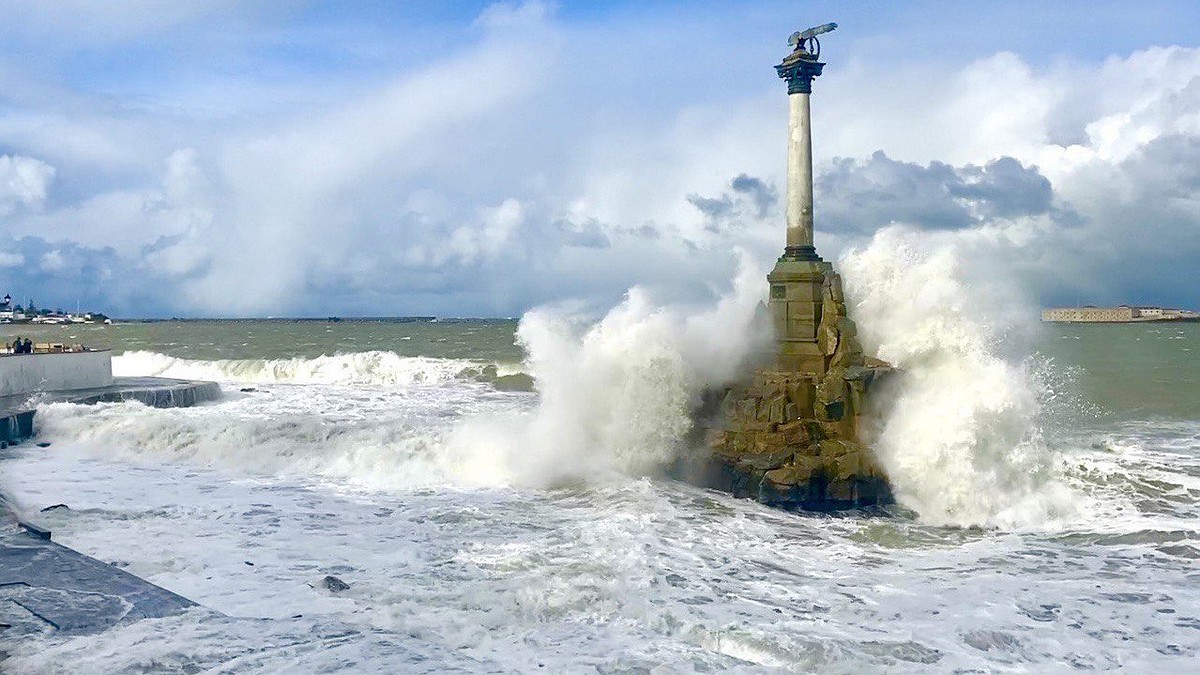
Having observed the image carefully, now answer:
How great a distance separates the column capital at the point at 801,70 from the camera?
16.6m

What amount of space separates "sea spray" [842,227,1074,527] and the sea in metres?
0.04

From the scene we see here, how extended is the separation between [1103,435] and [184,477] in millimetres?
18203

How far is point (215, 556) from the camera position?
423 inches

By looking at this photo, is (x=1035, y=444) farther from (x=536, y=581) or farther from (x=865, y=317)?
(x=536, y=581)

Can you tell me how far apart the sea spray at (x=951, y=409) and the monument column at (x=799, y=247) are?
1.38 meters

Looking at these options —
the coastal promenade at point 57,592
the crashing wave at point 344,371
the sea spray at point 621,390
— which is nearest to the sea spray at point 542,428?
the sea spray at point 621,390

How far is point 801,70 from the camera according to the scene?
653 inches

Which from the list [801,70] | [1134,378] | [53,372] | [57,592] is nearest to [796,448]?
[801,70]

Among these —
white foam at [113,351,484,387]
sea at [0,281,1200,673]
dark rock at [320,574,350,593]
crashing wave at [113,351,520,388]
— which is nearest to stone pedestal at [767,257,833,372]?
A: sea at [0,281,1200,673]

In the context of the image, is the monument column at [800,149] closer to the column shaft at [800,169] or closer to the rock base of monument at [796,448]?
the column shaft at [800,169]

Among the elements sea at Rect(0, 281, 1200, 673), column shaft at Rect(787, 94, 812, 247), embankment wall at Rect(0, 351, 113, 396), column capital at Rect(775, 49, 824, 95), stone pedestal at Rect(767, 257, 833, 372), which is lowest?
sea at Rect(0, 281, 1200, 673)

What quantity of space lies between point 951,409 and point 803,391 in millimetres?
2186

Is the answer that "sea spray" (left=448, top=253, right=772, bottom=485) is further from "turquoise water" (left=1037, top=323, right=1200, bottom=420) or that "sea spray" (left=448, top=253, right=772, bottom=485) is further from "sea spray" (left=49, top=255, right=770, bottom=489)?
"turquoise water" (left=1037, top=323, right=1200, bottom=420)

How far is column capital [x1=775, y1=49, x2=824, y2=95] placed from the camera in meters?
16.6
